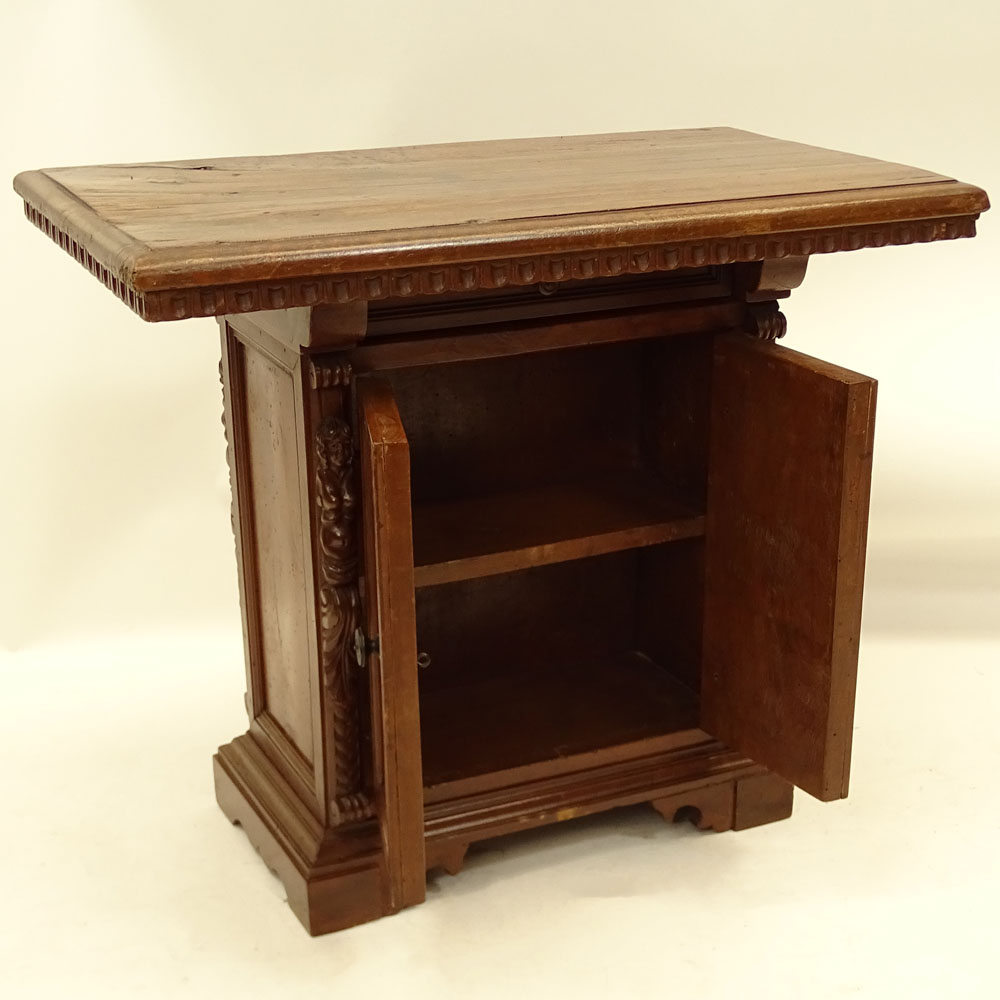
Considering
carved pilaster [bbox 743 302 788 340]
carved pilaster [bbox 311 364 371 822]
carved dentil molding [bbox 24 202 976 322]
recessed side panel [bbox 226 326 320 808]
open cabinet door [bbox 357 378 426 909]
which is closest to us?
carved dentil molding [bbox 24 202 976 322]

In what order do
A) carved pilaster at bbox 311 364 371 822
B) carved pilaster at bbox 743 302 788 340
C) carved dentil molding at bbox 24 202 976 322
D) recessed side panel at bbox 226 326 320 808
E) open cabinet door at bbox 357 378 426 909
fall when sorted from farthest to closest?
carved pilaster at bbox 743 302 788 340 → recessed side panel at bbox 226 326 320 808 → carved pilaster at bbox 311 364 371 822 → open cabinet door at bbox 357 378 426 909 → carved dentil molding at bbox 24 202 976 322

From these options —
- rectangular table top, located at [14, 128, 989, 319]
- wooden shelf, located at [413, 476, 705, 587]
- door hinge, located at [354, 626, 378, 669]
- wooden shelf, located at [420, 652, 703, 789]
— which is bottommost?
wooden shelf, located at [420, 652, 703, 789]

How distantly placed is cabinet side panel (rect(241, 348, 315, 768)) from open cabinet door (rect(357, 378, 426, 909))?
14 centimetres

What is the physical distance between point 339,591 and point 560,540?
29cm

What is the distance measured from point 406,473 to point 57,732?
3.40 ft

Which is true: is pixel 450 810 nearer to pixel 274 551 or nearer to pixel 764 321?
pixel 274 551

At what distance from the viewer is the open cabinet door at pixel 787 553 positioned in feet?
6.15

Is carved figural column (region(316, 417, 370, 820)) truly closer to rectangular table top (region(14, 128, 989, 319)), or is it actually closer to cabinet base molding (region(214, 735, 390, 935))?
cabinet base molding (region(214, 735, 390, 935))

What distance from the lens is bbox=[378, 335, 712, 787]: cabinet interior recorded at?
7.01ft

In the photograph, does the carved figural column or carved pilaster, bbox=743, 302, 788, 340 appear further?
carved pilaster, bbox=743, 302, 788, 340

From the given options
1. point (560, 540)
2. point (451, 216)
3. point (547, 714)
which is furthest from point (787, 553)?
point (451, 216)

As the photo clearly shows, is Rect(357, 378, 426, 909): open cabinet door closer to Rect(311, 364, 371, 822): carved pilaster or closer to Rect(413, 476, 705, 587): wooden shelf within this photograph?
Rect(311, 364, 371, 822): carved pilaster

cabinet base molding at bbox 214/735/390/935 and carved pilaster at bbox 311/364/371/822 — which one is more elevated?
carved pilaster at bbox 311/364/371/822

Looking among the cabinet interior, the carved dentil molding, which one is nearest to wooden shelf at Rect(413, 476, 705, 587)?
the cabinet interior
